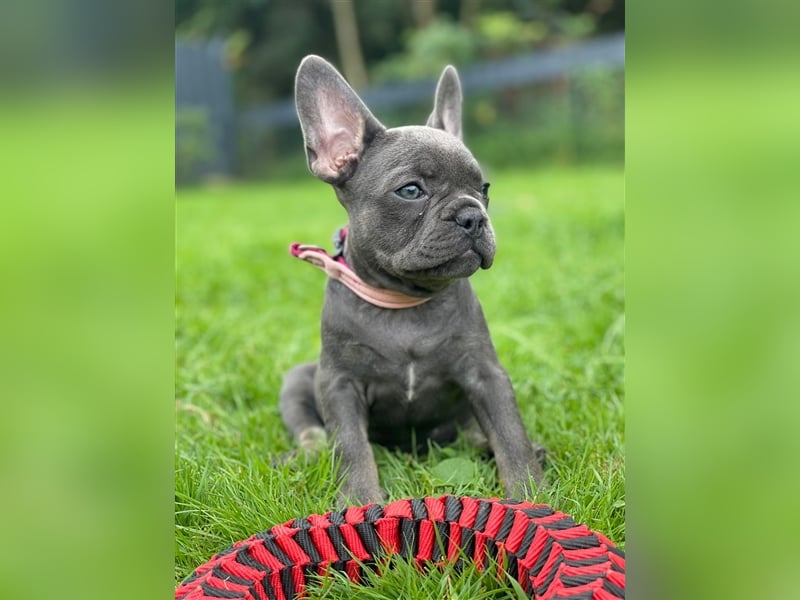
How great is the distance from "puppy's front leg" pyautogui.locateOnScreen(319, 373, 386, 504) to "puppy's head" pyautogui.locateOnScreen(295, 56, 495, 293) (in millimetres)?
335

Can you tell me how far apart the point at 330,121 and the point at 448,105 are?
422 mm

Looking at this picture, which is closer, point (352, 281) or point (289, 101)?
point (352, 281)

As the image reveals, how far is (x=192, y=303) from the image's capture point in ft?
Result: 15.5

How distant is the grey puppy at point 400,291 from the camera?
7.29ft

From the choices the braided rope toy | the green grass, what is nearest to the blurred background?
the green grass

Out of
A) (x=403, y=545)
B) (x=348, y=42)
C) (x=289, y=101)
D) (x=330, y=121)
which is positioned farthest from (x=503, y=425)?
(x=348, y=42)

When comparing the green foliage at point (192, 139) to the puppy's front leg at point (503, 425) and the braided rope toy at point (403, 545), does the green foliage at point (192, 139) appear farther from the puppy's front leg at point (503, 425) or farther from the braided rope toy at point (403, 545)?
the braided rope toy at point (403, 545)

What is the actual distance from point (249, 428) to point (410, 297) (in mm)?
889

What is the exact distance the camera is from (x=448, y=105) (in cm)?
265

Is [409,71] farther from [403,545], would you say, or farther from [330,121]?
[403,545]
